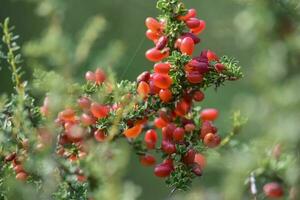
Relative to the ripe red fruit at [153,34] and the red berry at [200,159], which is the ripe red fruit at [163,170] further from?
the ripe red fruit at [153,34]

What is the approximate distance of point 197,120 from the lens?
81 cm

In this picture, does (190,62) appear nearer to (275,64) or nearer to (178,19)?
(178,19)

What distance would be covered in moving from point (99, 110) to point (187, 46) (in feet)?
0.43

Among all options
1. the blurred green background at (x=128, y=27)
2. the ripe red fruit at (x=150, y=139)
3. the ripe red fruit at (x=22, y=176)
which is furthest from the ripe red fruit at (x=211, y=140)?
the blurred green background at (x=128, y=27)

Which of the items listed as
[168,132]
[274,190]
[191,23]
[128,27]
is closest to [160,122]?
[168,132]

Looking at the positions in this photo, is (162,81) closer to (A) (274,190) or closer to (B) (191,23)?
(B) (191,23)

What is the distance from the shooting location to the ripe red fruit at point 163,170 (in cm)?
75

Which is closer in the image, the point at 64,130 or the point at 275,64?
the point at 275,64

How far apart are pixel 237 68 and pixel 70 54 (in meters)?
0.26

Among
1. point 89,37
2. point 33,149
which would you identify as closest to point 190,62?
point 89,37

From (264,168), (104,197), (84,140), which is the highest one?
(84,140)

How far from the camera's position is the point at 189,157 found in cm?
74

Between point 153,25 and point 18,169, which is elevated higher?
point 153,25

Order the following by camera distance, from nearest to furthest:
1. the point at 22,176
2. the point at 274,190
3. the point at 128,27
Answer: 1. the point at 274,190
2. the point at 22,176
3. the point at 128,27
